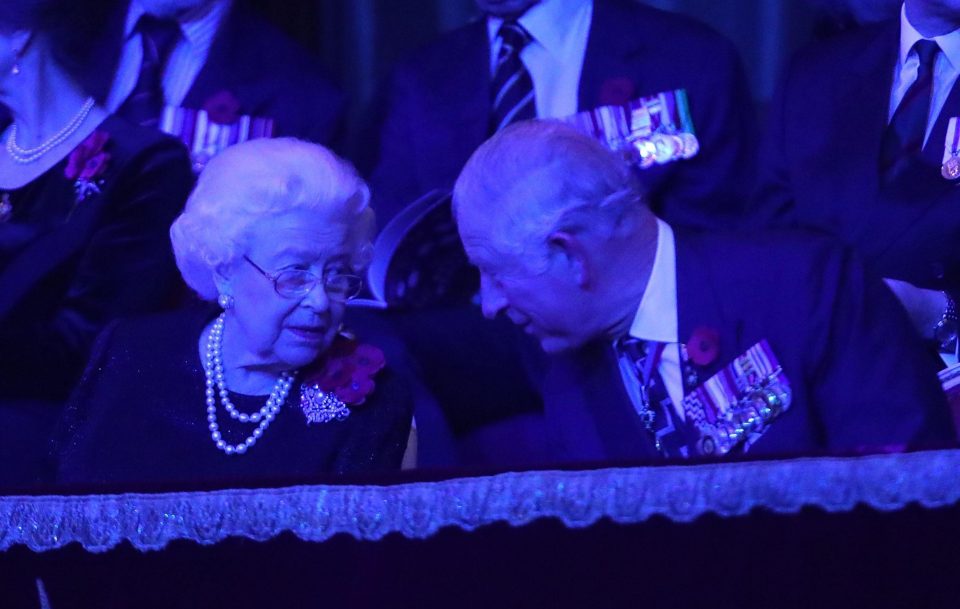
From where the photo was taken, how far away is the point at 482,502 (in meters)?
1.21

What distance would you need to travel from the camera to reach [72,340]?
2.53 m

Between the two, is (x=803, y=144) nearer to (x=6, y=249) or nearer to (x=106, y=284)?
(x=106, y=284)

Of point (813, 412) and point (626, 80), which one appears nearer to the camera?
point (813, 412)

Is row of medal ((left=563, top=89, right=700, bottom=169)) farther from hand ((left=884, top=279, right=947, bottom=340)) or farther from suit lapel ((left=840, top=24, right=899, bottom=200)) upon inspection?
hand ((left=884, top=279, right=947, bottom=340))

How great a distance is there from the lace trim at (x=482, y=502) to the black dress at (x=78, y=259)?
Answer: 1.25 meters

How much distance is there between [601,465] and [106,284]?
61.0 inches

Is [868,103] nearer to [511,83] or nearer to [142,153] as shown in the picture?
[511,83]

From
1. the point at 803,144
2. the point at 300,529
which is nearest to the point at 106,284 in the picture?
the point at 803,144

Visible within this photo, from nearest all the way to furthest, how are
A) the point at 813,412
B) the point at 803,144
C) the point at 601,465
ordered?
the point at 601,465, the point at 813,412, the point at 803,144

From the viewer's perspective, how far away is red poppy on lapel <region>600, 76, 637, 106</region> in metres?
2.59

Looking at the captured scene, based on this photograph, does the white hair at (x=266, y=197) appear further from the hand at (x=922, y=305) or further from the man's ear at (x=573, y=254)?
the hand at (x=922, y=305)

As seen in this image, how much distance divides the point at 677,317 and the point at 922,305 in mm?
462

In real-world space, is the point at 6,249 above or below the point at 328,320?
below

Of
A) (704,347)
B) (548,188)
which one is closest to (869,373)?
(704,347)
